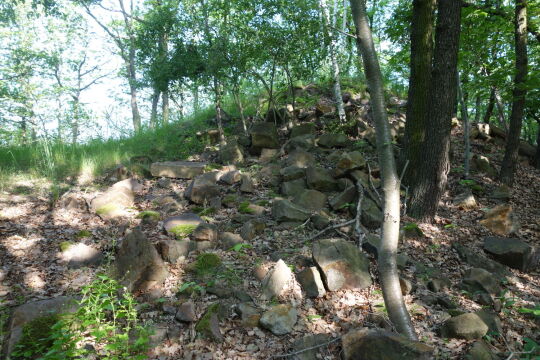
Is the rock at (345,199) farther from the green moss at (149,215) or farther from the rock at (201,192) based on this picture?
the green moss at (149,215)

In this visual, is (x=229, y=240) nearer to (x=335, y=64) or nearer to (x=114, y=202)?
(x=114, y=202)

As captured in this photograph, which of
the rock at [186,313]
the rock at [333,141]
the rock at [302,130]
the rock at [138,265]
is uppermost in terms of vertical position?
the rock at [302,130]

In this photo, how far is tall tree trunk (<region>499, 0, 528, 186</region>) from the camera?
779cm

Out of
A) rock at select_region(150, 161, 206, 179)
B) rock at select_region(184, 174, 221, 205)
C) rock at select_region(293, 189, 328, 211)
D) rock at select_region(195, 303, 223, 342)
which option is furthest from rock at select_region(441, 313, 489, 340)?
rock at select_region(150, 161, 206, 179)

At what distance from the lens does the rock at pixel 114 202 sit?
590 centimetres

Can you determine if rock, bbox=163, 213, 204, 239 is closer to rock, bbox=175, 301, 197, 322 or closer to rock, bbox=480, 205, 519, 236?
rock, bbox=175, 301, 197, 322

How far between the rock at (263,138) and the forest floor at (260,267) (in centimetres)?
227

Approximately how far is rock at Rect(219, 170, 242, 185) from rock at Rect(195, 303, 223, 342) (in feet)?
12.9

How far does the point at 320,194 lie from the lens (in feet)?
21.4

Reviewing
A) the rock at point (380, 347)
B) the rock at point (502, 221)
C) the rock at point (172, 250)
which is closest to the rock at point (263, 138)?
Answer: the rock at point (172, 250)

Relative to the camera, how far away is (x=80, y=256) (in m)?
4.48

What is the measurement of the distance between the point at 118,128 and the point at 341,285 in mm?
9530

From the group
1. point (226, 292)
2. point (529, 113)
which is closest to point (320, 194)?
point (226, 292)

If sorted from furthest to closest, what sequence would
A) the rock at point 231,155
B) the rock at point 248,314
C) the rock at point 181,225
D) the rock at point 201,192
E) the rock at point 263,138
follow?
the rock at point 263,138
the rock at point 231,155
the rock at point 201,192
the rock at point 181,225
the rock at point 248,314
